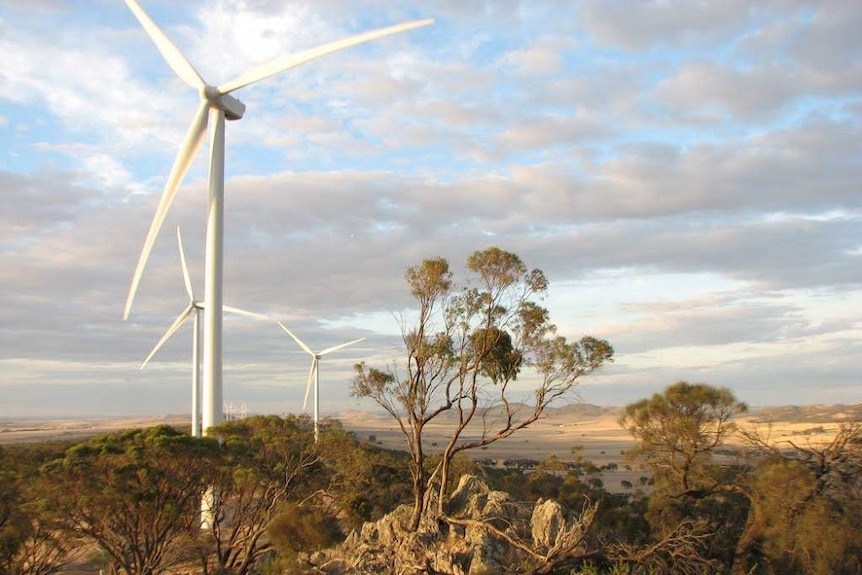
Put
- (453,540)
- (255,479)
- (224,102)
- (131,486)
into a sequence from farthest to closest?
1. (224,102)
2. (255,479)
3. (131,486)
4. (453,540)

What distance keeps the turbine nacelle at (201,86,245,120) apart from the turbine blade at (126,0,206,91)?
50 centimetres

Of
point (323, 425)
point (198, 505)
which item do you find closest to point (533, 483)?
point (323, 425)

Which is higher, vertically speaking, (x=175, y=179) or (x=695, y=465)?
(x=175, y=179)

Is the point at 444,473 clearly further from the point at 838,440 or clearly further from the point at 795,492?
the point at 838,440

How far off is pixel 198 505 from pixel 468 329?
52.5 ft

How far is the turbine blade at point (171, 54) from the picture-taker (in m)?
39.8

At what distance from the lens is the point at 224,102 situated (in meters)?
41.5

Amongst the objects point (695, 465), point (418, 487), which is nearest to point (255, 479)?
point (418, 487)

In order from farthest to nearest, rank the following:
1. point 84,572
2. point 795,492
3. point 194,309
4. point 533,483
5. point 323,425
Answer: point 194,309, point 533,483, point 323,425, point 84,572, point 795,492

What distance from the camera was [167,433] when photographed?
112 feet

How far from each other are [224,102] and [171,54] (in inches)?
147

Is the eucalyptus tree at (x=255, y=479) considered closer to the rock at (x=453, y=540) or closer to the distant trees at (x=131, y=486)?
the distant trees at (x=131, y=486)

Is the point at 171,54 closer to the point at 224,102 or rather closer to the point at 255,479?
the point at 224,102

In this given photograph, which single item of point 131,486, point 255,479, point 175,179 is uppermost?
point 175,179
